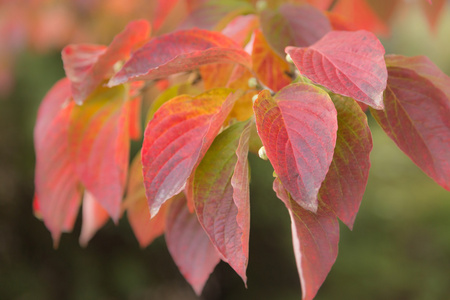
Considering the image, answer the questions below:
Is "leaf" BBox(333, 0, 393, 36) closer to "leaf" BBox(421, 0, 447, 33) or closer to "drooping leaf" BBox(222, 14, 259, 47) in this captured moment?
"leaf" BBox(421, 0, 447, 33)

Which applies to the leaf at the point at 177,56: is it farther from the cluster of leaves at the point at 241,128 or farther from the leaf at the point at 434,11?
the leaf at the point at 434,11

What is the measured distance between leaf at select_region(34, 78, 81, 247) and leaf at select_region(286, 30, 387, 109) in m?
0.32

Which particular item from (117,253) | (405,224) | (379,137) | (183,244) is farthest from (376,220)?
(183,244)

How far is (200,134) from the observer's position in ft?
1.42

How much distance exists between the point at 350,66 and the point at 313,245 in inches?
5.7

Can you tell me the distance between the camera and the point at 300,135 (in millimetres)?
365

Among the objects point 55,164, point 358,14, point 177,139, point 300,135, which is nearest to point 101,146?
point 55,164

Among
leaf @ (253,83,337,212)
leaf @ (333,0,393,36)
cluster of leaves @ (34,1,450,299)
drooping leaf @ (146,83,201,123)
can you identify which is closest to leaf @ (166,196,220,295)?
cluster of leaves @ (34,1,450,299)

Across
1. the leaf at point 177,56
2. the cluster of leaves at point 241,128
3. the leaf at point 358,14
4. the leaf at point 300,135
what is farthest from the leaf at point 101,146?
the leaf at point 358,14

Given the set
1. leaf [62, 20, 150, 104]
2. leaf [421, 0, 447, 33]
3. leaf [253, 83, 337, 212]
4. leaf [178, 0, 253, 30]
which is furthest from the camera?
leaf [421, 0, 447, 33]

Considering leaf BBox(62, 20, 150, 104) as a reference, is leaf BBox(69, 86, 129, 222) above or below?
below

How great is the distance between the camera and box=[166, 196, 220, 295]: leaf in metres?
0.56

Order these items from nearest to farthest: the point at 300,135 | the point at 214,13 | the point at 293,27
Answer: the point at 300,135
the point at 293,27
the point at 214,13

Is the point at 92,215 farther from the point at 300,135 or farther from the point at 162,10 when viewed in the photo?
the point at 300,135
